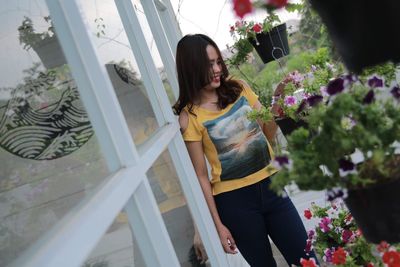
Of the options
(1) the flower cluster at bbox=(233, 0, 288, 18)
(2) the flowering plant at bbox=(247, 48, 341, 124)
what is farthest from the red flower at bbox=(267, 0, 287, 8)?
(2) the flowering plant at bbox=(247, 48, 341, 124)

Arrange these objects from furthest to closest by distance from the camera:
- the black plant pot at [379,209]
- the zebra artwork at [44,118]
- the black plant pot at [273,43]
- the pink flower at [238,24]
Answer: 1. the pink flower at [238,24]
2. the black plant pot at [273,43]
3. the zebra artwork at [44,118]
4. the black plant pot at [379,209]

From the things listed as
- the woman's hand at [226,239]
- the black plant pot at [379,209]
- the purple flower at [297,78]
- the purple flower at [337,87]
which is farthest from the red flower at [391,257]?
the purple flower at [297,78]

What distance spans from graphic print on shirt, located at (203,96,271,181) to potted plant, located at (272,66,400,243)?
1.27 metres

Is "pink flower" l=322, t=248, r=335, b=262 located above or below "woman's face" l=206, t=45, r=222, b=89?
below

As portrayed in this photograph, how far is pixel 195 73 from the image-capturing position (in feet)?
7.50

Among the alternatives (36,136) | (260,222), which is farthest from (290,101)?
(36,136)

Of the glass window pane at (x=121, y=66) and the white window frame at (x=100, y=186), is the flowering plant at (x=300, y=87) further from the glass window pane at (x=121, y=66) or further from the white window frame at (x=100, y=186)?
the white window frame at (x=100, y=186)

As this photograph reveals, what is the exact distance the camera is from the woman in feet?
7.33

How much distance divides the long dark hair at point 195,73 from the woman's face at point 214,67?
0.02 meters

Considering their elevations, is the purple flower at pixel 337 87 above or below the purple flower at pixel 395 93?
above

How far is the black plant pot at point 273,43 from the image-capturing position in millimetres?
2826

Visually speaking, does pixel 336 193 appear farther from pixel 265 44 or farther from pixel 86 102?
pixel 265 44

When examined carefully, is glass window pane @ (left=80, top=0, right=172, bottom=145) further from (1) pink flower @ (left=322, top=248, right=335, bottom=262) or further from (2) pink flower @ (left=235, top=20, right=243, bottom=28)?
(2) pink flower @ (left=235, top=20, right=243, bottom=28)

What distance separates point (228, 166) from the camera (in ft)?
7.36
